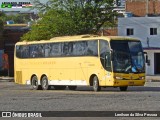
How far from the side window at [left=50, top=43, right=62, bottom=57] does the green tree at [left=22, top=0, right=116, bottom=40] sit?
2539 cm

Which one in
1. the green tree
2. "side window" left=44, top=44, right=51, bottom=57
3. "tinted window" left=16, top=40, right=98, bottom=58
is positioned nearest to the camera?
"tinted window" left=16, top=40, right=98, bottom=58

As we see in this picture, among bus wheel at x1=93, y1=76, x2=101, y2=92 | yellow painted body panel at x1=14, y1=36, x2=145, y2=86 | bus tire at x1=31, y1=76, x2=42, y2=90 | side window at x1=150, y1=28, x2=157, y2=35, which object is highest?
side window at x1=150, y1=28, x2=157, y2=35

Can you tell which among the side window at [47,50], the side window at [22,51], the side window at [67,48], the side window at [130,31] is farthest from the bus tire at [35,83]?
the side window at [130,31]

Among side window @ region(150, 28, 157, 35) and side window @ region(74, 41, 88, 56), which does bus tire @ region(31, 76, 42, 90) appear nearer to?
side window @ region(74, 41, 88, 56)

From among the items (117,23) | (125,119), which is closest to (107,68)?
(125,119)

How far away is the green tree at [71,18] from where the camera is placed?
63.2 m

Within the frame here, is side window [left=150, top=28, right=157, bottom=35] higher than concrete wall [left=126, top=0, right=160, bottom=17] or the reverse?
the reverse

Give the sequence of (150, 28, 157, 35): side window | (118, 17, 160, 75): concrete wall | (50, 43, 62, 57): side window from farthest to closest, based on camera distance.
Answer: (150, 28, 157, 35): side window
(118, 17, 160, 75): concrete wall
(50, 43, 62, 57): side window

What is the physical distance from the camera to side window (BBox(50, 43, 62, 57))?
36562 millimetres

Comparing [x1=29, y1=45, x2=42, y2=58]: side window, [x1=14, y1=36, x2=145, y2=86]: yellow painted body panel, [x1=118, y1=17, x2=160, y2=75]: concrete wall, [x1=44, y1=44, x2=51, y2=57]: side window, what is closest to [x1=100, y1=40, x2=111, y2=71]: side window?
[x1=14, y1=36, x2=145, y2=86]: yellow painted body panel

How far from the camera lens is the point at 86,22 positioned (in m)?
64.0

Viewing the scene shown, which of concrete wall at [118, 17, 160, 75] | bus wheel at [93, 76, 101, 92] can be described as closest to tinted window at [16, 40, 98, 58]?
bus wheel at [93, 76, 101, 92]

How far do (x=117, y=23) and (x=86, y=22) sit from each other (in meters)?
5.35

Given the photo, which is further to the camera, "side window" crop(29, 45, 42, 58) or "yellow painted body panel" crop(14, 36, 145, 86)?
"side window" crop(29, 45, 42, 58)
